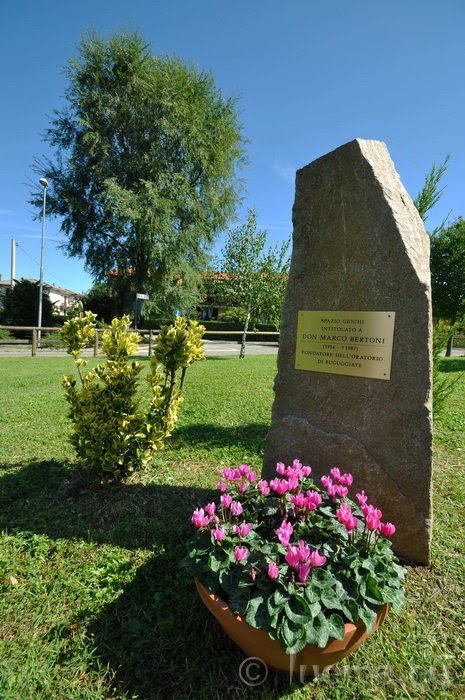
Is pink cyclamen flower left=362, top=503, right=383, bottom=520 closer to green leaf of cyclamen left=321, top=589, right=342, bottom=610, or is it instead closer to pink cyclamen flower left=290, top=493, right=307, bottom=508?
pink cyclamen flower left=290, top=493, right=307, bottom=508

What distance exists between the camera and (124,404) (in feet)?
10.7

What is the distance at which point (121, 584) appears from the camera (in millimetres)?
2330

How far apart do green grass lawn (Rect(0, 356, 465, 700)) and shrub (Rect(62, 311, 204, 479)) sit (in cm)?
36

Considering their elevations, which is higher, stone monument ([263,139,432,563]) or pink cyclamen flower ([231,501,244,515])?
stone monument ([263,139,432,563])

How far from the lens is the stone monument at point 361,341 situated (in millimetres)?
2504

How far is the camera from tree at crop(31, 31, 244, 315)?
21.1 metres

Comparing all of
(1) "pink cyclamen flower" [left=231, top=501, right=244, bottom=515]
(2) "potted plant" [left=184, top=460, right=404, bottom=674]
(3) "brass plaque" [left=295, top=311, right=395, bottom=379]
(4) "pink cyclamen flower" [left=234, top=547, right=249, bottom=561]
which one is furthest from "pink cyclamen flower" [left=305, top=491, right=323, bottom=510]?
(3) "brass plaque" [left=295, top=311, right=395, bottom=379]

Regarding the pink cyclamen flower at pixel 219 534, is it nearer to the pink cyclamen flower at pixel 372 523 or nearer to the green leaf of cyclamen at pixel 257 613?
the green leaf of cyclamen at pixel 257 613

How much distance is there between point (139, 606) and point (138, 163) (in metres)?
23.6

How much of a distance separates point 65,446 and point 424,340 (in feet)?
13.7

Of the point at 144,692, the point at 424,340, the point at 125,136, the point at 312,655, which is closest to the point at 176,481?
the point at 144,692

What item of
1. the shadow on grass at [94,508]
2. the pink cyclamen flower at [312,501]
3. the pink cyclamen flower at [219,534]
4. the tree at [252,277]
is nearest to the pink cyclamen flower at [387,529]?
the pink cyclamen flower at [312,501]

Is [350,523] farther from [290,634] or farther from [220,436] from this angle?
[220,436]

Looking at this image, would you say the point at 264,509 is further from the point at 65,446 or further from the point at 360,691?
the point at 65,446
